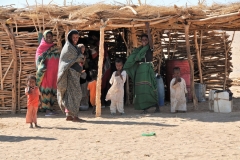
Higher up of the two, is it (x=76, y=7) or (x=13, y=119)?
(x=76, y=7)

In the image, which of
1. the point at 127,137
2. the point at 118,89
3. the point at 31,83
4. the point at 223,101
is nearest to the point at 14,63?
the point at 31,83

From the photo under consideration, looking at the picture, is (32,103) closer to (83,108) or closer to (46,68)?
(46,68)

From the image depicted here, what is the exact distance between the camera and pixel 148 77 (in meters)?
9.39

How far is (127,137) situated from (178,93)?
2.84 meters

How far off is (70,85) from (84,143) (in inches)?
84.0

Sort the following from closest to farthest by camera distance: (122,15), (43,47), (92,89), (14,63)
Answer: (122,15) → (43,47) → (92,89) → (14,63)

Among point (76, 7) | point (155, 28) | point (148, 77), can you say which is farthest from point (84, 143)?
point (155, 28)

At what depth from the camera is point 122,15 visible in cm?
921

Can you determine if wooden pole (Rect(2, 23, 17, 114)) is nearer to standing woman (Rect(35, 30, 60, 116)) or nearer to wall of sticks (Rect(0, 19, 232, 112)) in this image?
wall of sticks (Rect(0, 19, 232, 112))

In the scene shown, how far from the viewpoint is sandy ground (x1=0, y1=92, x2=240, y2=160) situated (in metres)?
5.86

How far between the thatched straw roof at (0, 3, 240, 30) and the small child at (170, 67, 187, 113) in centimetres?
107

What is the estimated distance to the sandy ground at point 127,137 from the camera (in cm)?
586

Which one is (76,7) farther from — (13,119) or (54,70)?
(13,119)

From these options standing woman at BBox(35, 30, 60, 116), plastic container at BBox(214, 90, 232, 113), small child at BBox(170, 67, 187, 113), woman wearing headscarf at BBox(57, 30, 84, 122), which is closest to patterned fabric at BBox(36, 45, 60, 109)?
standing woman at BBox(35, 30, 60, 116)
